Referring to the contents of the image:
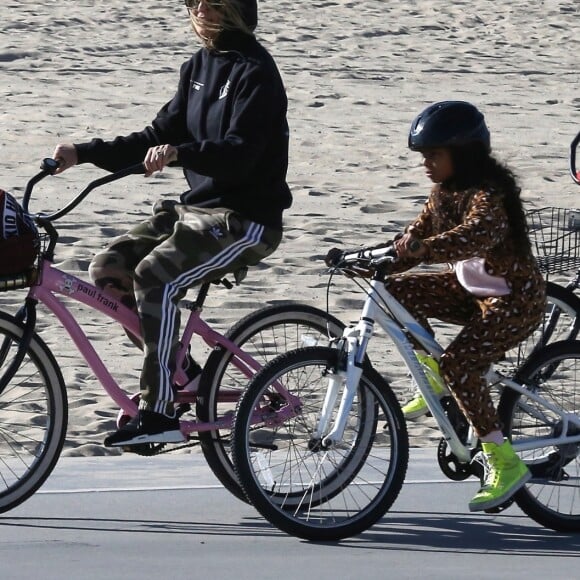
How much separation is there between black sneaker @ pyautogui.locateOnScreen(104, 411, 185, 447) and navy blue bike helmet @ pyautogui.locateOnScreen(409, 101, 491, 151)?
1.21m

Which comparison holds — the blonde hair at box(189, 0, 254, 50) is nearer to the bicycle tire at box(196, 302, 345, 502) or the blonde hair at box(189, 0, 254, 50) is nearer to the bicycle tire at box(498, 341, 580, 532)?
the bicycle tire at box(196, 302, 345, 502)

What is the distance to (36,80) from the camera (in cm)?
1661

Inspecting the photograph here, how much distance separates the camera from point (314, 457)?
17.7 ft

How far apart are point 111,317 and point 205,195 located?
523mm

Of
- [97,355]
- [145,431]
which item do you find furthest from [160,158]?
[145,431]

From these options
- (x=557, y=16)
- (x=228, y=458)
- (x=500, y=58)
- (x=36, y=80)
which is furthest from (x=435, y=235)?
(x=557, y=16)

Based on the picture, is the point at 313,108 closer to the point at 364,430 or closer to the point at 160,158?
the point at 364,430

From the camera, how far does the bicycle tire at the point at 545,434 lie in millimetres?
5480

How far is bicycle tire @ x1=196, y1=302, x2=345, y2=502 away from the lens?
5.61 metres

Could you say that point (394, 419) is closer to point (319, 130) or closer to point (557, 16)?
point (319, 130)

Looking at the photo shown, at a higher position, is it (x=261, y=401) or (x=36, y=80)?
(x=261, y=401)

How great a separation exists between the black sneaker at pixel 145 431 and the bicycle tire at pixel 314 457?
279 millimetres

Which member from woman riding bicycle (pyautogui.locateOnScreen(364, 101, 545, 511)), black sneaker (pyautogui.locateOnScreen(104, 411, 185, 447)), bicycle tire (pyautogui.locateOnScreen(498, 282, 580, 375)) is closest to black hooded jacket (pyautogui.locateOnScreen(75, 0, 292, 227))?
woman riding bicycle (pyautogui.locateOnScreen(364, 101, 545, 511))

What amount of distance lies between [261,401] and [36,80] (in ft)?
37.9
